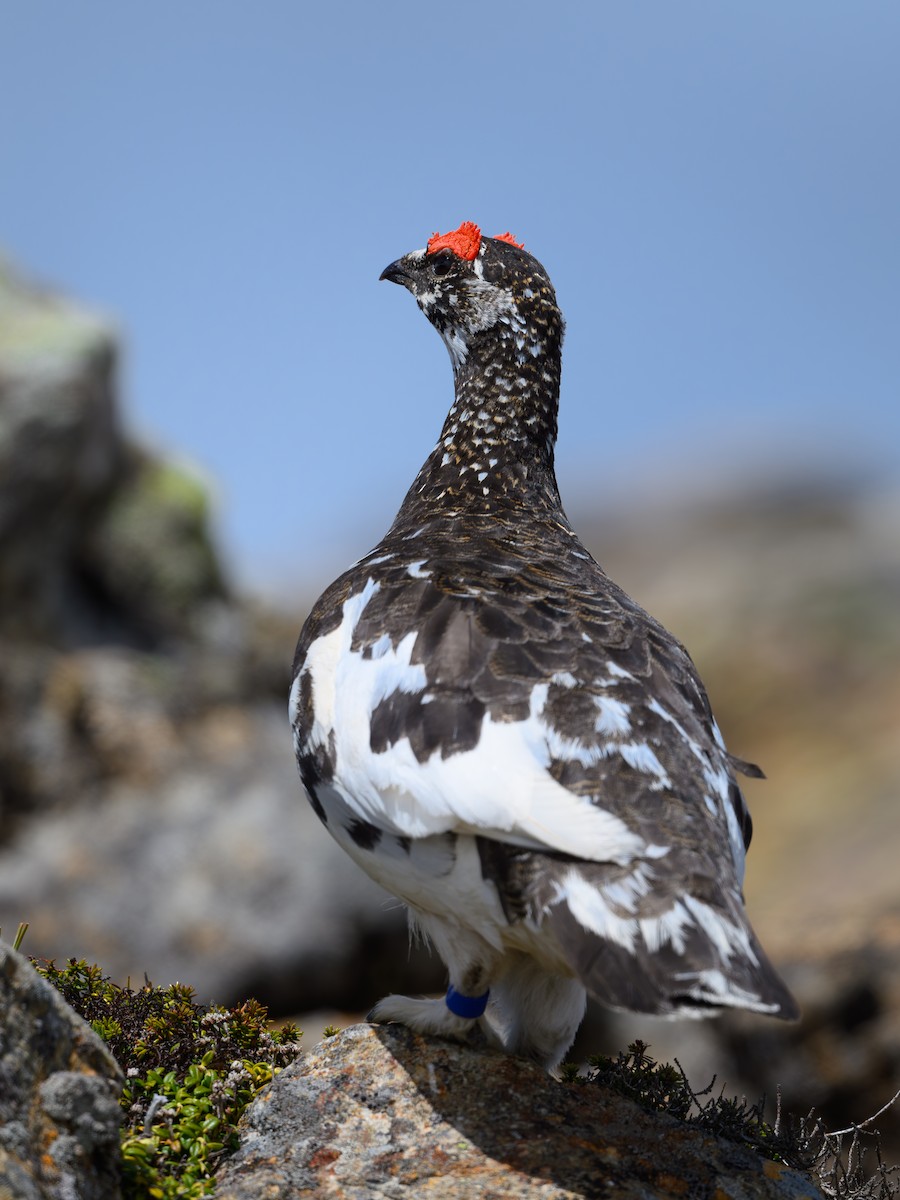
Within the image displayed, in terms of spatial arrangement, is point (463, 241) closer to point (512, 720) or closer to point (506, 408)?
point (506, 408)

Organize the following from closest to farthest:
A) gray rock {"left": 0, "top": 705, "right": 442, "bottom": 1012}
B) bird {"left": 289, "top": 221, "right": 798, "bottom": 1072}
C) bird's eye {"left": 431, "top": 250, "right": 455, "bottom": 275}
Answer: bird {"left": 289, "top": 221, "right": 798, "bottom": 1072} → bird's eye {"left": 431, "top": 250, "right": 455, "bottom": 275} → gray rock {"left": 0, "top": 705, "right": 442, "bottom": 1012}

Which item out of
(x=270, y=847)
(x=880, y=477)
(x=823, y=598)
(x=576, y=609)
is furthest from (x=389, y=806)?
(x=880, y=477)

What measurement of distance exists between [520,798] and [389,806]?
1.51 feet

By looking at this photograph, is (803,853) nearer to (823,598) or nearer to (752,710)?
(752,710)

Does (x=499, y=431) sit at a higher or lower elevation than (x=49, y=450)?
lower

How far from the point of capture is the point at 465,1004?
4.67m

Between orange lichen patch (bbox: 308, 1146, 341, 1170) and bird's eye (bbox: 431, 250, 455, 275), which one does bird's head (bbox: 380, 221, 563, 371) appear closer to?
bird's eye (bbox: 431, 250, 455, 275)

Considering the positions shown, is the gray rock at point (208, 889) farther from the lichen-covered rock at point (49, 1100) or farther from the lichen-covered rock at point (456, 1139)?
the lichen-covered rock at point (49, 1100)

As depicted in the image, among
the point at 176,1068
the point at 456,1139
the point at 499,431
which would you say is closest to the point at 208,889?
the point at 499,431

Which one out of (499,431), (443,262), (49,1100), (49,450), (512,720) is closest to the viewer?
(49,1100)

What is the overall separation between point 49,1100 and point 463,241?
4465mm

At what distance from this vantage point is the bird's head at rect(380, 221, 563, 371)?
20.7 feet

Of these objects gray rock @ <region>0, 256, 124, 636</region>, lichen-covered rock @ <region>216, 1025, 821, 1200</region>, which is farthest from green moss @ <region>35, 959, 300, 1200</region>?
gray rock @ <region>0, 256, 124, 636</region>

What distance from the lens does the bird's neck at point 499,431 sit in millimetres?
6137
